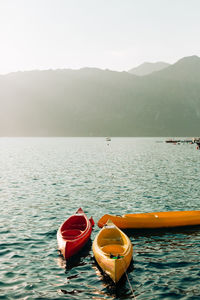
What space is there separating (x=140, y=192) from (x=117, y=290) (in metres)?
19.2

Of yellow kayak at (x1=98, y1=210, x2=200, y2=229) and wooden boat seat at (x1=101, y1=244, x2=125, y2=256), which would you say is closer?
wooden boat seat at (x1=101, y1=244, x2=125, y2=256)

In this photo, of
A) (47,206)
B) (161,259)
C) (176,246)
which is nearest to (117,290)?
(161,259)

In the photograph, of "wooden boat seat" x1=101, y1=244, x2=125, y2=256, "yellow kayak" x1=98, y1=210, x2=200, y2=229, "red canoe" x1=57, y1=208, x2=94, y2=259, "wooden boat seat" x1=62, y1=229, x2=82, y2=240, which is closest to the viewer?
"wooden boat seat" x1=101, y1=244, x2=125, y2=256

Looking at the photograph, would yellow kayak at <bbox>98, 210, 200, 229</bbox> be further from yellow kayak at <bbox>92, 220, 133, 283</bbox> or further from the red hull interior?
yellow kayak at <bbox>92, 220, 133, 283</bbox>

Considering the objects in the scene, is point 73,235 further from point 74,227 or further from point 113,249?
point 113,249

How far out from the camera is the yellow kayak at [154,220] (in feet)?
59.3

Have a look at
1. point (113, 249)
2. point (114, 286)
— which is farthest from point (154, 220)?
point (114, 286)

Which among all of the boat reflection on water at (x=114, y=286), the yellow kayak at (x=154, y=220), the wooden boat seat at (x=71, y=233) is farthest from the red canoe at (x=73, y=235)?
the boat reflection on water at (x=114, y=286)

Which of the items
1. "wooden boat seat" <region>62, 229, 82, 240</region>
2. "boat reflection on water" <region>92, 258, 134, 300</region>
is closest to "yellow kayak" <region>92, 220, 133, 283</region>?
"boat reflection on water" <region>92, 258, 134, 300</region>

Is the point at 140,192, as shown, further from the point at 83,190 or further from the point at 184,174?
the point at 184,174

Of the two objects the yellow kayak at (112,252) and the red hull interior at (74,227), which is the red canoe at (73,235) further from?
the yellow kayak at (112,252)

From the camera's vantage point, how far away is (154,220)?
18484mm

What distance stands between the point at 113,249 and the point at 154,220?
5.39m

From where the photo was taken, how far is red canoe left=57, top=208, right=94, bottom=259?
13.8m
